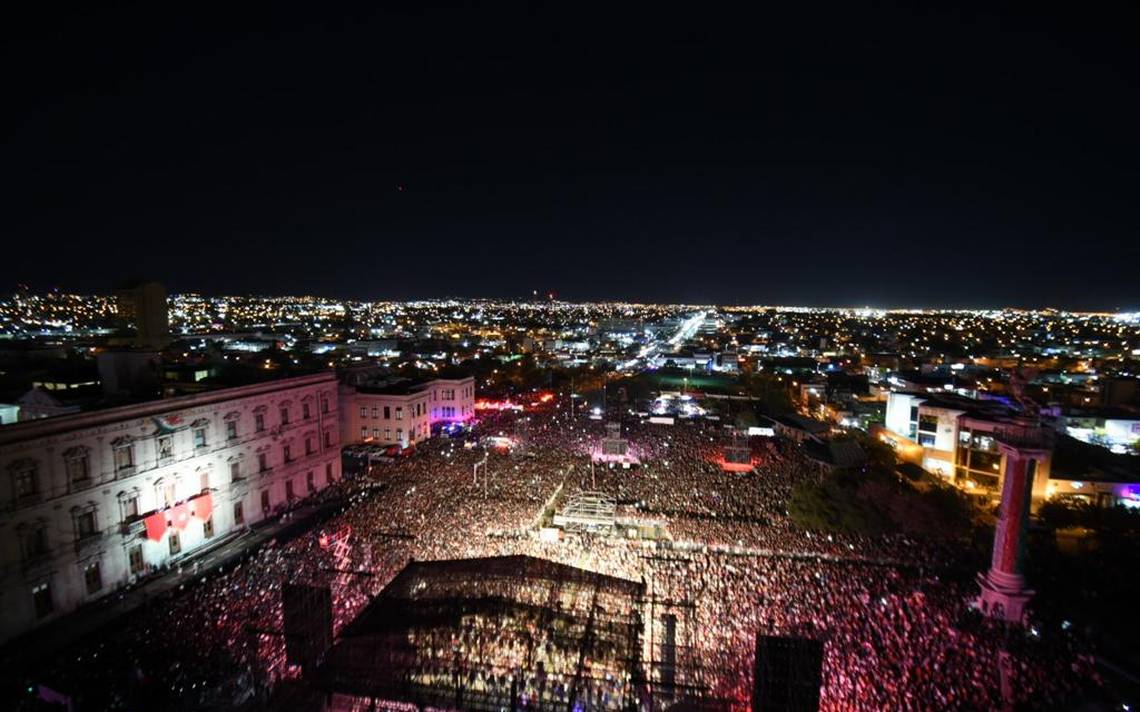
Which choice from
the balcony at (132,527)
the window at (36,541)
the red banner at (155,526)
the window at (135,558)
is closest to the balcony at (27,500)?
the window at (36,541)

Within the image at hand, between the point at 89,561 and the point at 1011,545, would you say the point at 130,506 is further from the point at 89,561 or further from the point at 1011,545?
the point at 1011,545

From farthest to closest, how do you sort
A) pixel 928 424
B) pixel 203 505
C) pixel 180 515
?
pixel 928 424 → pixel 203 505 → pixel 180 515

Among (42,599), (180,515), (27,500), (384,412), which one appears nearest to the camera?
(27,500)

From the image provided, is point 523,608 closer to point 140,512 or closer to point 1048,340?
point 140,512

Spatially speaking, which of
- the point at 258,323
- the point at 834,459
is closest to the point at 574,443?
the point at 834,459

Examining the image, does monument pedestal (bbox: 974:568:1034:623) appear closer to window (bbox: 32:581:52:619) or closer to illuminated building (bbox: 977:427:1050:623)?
illuminated building (bbox: 977:427:1050:623)

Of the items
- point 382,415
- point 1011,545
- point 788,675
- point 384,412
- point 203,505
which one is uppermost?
point 1011,545

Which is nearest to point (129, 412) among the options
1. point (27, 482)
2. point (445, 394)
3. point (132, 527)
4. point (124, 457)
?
point (124, 457)

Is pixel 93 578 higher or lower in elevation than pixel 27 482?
lower
